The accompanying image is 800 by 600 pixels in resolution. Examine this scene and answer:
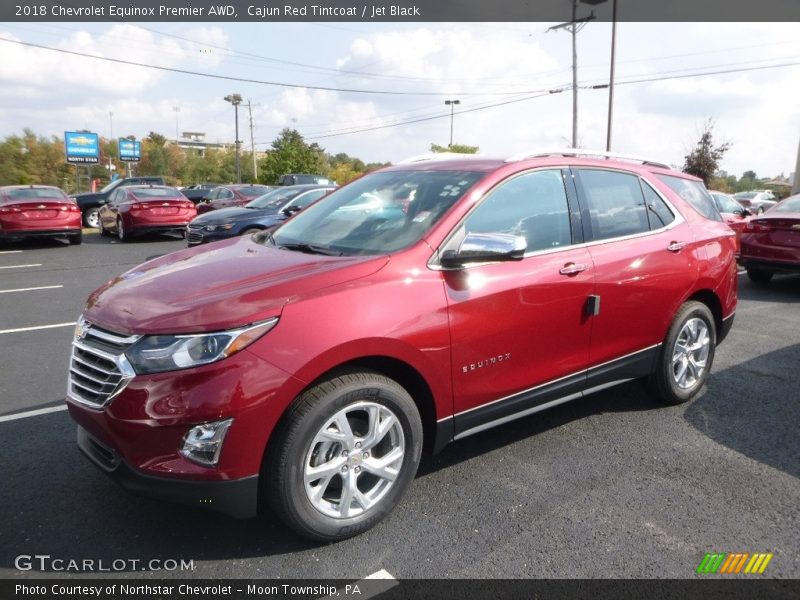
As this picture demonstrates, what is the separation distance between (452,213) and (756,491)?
7.33 feet

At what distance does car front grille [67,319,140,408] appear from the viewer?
97.3 inches

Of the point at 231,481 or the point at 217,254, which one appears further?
the point at 217,254

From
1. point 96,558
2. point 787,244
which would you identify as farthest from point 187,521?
point 787,244

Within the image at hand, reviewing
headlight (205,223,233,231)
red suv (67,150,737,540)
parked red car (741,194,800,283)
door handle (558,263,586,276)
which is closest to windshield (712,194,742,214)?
parked red car (741,194,800,283)

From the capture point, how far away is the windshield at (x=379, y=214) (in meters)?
3.19

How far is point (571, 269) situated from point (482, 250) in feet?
2.67

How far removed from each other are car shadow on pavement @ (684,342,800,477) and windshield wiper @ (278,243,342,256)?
9.06ft

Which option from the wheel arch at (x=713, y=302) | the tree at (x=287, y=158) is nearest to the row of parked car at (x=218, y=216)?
the wheel arch at (x=713, y=302)

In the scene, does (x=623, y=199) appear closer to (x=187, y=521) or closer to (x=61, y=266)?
(x=187, y=521)

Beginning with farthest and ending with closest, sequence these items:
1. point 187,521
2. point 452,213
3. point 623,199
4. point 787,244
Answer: point 787,244 < point 623,199 < point 452,213 < point 187,521

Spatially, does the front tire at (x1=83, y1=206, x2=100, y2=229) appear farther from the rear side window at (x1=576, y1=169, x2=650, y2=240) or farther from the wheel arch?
the wheel arch

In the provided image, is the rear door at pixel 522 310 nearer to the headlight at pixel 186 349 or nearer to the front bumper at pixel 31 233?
the headlight at pixel 186 349

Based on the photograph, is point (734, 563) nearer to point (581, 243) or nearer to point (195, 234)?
point (581, 243)

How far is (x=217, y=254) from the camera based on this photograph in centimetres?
338
